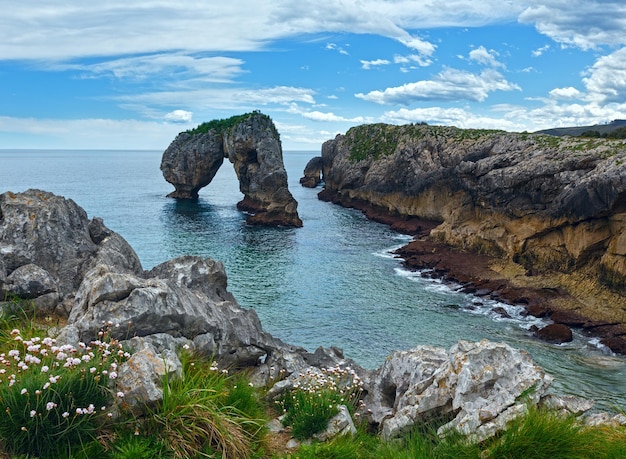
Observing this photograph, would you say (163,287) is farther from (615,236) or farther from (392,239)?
(392,239)

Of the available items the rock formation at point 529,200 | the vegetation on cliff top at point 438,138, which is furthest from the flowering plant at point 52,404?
the vegetation on cliff top at point 438,138

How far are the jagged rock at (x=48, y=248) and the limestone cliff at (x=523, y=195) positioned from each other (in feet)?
93.2

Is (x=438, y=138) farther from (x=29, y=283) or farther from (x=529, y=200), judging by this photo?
(x=29, y=283)

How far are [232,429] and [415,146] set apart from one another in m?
66.1

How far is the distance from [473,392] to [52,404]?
238 inches

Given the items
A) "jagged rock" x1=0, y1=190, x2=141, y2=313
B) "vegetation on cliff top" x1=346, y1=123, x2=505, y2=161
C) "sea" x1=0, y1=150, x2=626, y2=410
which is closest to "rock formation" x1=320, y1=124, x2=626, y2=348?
"vegetation on cliff top" x1=346, y1=123, x2=505, y2=161

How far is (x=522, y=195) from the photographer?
140ft

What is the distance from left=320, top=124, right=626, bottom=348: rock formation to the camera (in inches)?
1328

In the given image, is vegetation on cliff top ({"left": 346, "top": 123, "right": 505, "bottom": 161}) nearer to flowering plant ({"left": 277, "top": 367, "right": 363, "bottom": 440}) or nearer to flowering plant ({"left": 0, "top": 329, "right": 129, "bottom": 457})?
flowering plant ({"left": 277, "top": 367, "right": 363, "bottom": 440})

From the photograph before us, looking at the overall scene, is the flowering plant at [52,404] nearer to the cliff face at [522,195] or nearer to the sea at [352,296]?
the sea at [352,296]

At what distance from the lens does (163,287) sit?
1043 cm

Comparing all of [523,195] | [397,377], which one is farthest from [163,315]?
[523,195]

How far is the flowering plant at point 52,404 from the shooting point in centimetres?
612

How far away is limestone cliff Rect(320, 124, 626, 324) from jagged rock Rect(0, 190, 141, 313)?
28.4m
